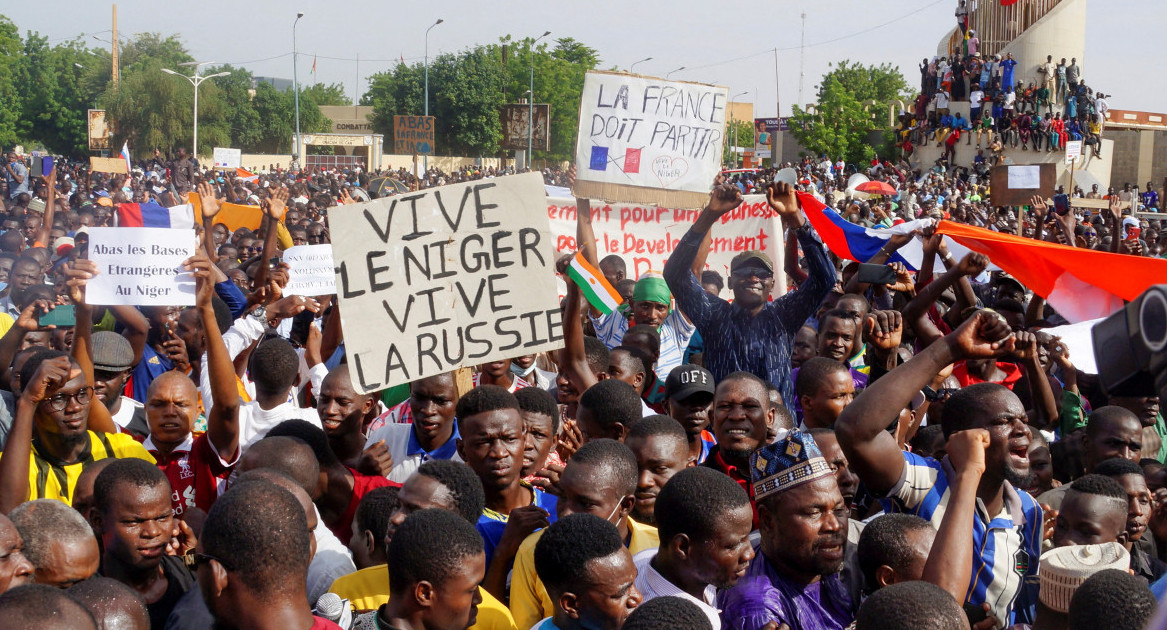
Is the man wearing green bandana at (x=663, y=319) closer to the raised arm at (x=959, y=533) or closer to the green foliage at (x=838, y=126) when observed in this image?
the raised arm at (x=959, y=533)


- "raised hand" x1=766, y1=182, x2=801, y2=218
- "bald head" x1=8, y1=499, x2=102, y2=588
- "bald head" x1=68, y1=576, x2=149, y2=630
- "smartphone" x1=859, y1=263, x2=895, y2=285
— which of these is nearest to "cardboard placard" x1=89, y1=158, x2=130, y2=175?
"smartphone" x1=859, y1=263, x2=895, y2=285

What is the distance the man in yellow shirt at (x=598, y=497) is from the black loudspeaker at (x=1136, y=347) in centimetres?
224

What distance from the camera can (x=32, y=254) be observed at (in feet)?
30.0

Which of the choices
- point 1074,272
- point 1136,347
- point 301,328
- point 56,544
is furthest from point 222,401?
point 1074,272

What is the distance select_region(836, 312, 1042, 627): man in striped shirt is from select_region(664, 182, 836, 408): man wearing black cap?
6.16ft

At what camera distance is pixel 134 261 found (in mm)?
5789

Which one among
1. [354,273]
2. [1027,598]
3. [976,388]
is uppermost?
[354,273]

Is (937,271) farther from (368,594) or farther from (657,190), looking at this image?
(368,594)

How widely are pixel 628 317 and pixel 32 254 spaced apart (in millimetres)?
5108

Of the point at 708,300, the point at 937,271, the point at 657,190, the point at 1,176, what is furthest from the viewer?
the point at 1,176

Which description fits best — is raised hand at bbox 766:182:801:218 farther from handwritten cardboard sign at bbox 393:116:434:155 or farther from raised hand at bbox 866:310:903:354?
handwritten cardboard sign at bbox 393:116:434:155

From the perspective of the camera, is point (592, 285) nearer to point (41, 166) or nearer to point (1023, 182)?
point (1023, 182)

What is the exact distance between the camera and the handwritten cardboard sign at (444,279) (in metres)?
4.48

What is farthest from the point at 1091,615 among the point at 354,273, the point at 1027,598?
the point at 354,273
